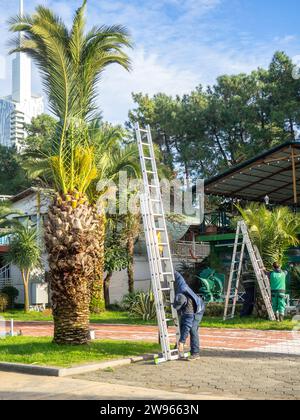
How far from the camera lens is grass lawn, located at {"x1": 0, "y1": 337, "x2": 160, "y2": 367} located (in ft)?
33.8

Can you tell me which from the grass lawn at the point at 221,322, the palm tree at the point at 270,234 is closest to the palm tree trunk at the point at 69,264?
the grass lawn at the point at 221,322

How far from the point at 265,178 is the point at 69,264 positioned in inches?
674

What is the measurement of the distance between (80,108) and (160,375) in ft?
20.6

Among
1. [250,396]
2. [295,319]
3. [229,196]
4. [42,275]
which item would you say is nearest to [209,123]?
[229,196]

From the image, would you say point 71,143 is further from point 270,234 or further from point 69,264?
point 270,234

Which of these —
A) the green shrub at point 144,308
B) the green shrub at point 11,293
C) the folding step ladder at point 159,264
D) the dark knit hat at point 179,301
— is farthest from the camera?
the green shrub at point 11,293

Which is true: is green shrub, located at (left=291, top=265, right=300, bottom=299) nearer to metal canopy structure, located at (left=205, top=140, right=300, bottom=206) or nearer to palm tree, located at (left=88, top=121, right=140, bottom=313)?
metal canopy structure, located at (left=205, top=140, right=300, bottom=206)

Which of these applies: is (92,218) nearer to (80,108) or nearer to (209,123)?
(80,108)

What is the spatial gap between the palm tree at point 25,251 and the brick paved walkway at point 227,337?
8917 millimetres

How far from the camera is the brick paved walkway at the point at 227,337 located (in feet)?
40.0

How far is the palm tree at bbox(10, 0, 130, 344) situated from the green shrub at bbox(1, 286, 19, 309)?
17.8m

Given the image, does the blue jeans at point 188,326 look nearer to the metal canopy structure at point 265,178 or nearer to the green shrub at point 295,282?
the green shrub at point 295,282

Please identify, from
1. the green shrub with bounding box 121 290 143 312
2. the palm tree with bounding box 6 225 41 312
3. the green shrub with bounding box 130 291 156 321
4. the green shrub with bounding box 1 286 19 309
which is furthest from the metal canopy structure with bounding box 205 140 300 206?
the green shrub with bounding box 1 286 19 309

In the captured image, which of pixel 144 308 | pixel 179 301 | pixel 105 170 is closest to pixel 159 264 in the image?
pixel 179 301
